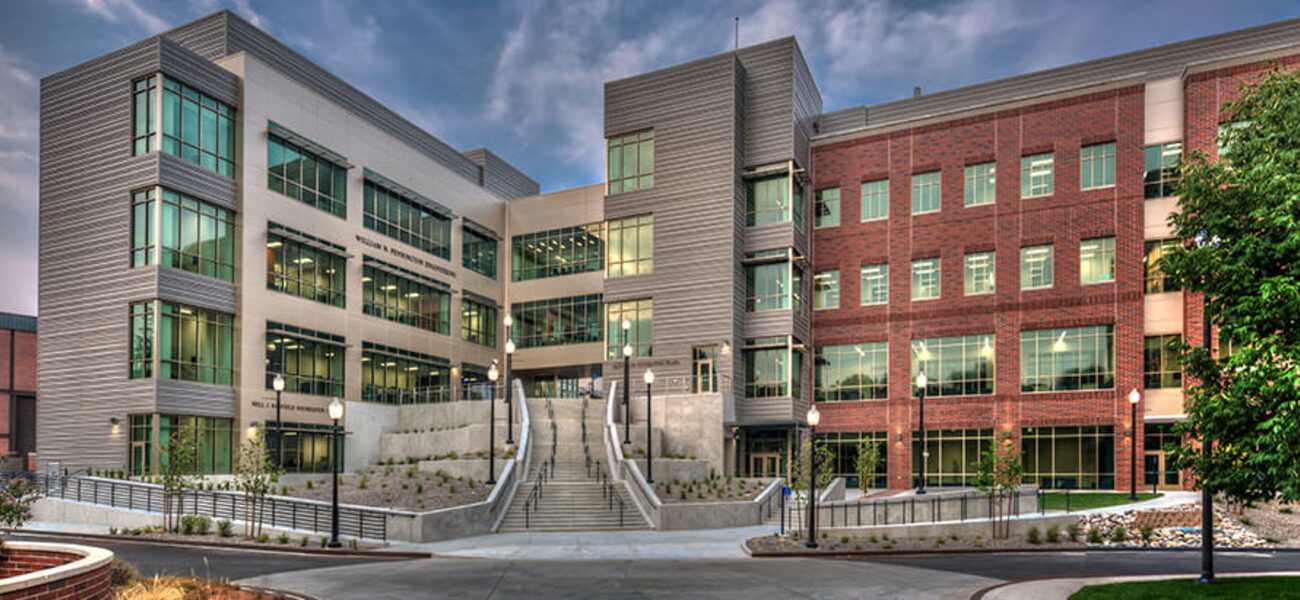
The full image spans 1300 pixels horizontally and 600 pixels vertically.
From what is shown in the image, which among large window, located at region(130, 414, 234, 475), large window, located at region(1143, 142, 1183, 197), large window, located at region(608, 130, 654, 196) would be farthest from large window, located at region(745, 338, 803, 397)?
large window, located at region(130, 414, 234, 475)

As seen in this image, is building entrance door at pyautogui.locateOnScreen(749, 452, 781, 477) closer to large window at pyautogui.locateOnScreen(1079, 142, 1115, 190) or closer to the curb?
large window at pyautogui.locateOnScreen(1079, 142, 1115, 190)

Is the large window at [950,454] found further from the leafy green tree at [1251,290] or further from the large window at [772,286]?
the leafy green tree at [1251,290]

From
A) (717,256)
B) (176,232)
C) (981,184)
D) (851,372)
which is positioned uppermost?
(981,184)

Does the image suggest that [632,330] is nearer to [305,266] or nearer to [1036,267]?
[305,266]

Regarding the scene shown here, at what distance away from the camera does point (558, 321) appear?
186ft

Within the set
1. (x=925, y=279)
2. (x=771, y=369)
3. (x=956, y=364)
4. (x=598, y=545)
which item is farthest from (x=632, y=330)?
(x=598, y=545)

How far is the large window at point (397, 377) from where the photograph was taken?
47188 mm

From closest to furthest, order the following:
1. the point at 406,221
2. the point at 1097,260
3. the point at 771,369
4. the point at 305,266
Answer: the point at 1097,260 → the point at 305,266 → the point at 771,369 → the point at 406,221

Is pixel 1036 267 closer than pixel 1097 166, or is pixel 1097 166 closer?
pixel 1097 166

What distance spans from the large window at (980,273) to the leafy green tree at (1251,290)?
28.7m

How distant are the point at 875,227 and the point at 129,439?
3560 centimetres

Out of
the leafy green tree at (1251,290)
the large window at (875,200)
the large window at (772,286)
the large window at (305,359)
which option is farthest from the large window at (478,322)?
the leafy green tree at (1251,290)

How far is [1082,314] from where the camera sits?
41125 mm

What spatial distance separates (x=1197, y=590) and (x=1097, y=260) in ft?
98.5
